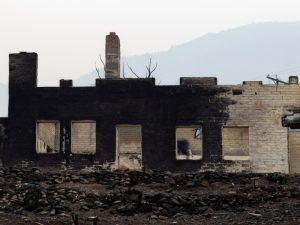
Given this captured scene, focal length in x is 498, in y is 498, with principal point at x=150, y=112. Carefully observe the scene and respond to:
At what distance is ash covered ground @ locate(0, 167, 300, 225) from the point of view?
1004 cm

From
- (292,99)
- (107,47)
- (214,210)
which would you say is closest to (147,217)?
(214,210)

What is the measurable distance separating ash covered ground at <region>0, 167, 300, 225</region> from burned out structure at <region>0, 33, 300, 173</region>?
5.56 meters

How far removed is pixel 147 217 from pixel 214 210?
173 cm

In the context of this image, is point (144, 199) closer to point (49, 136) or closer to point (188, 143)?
point (49, 136)

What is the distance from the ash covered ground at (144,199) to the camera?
32.9 feet

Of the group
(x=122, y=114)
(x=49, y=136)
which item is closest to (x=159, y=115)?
(x=122, y=114)

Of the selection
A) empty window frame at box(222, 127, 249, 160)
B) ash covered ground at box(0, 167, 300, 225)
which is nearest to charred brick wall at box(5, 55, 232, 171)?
ash covered ground at box(0, 167, 300, 225)

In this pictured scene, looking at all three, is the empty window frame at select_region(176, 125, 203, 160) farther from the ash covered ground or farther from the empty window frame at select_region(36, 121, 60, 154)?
the ash covered ground

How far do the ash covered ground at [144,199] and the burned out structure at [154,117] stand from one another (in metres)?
5.56

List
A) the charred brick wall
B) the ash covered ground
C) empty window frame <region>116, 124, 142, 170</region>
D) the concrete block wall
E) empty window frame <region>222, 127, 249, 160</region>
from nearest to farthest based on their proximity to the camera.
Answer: the ash covered ground
the concrete block wall
the charred brick wall
empty window frame <region>222, 127, 249, 160</region>
empty window frame <region>116, 124, 142, 170</region>

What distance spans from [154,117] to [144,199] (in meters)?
10.2

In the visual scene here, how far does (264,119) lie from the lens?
21.4 m

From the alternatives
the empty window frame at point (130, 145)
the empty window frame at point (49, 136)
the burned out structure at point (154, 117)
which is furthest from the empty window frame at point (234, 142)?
the empty window frame at point (49, 136)

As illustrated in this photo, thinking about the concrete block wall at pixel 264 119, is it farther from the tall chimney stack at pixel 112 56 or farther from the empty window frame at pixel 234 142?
the empty window frame at pixel 234 142
